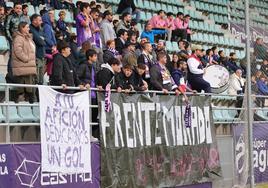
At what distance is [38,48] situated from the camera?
419 inches

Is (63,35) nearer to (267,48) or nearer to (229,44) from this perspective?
(267,48)

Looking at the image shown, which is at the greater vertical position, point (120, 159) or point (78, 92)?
point (78, 92)

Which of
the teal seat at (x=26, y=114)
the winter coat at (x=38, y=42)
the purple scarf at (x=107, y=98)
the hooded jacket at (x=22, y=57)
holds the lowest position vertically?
the teal seat at (x=26, y=114)

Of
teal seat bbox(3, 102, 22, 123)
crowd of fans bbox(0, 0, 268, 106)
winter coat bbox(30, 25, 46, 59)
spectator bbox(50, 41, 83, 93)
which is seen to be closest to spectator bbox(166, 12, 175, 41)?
crowd of fans bbox(0, 0, 268, 106)

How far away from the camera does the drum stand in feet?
46.0

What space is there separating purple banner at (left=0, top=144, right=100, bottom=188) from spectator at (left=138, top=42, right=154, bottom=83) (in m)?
2.78

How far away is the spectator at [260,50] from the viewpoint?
15.6 m

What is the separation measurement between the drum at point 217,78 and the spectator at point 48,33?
3.77 m

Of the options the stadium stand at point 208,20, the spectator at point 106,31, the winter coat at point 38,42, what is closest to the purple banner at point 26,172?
the stadium stand at point 208,20

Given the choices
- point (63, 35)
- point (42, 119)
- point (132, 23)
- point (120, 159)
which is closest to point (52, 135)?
point (42, 119)

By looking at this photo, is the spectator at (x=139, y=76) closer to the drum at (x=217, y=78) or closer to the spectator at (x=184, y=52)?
the spectator at (x=184, y=52)

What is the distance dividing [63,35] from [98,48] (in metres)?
0.72

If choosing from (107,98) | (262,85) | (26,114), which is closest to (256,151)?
(262,85)

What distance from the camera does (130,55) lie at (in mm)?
11305
